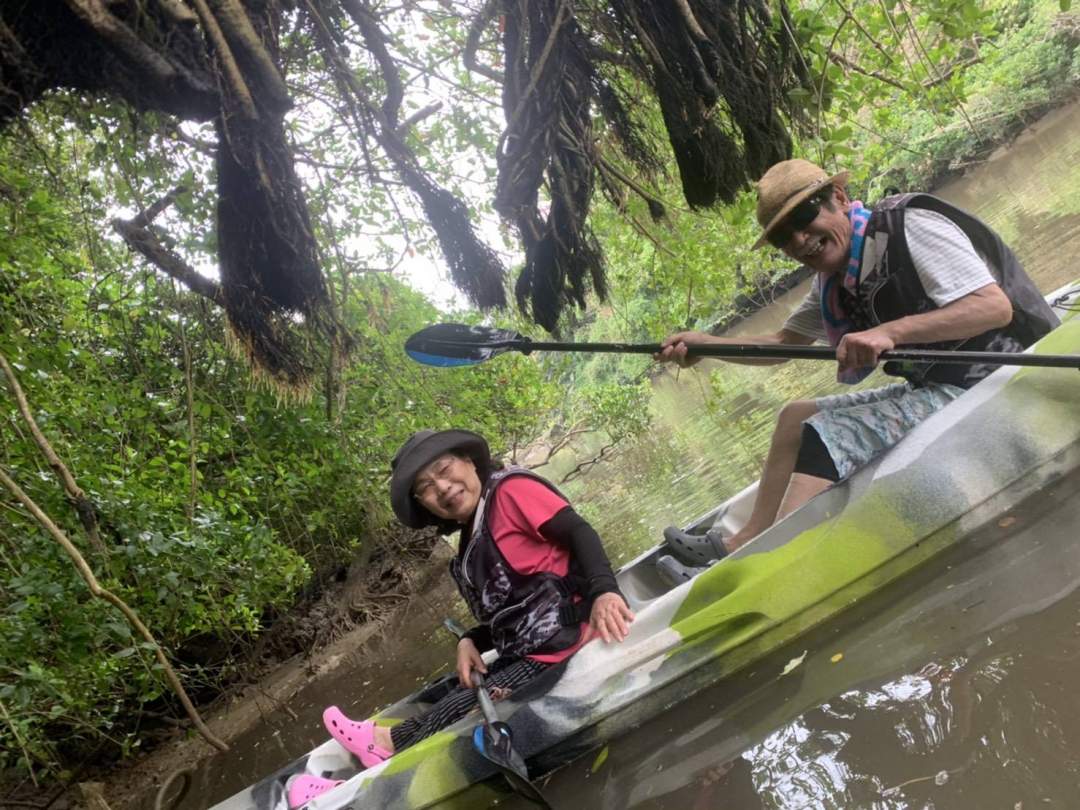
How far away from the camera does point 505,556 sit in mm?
2893

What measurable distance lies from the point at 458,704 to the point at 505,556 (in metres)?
0.65

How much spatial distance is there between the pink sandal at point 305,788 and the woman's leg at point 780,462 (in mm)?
1946

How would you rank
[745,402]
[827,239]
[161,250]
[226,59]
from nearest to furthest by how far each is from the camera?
[226,59], [827,239], [161,250], [745,402]

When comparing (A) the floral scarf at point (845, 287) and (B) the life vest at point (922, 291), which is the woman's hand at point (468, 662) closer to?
(A) the floral scarf at point (845, 287)

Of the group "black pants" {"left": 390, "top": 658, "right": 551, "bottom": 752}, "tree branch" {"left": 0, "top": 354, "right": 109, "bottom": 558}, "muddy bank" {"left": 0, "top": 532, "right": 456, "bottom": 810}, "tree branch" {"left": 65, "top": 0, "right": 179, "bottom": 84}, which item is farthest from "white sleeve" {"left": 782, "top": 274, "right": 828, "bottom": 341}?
"muddy bank" {"left": 0, "top": 532, "right": 456, "bottom": 810}

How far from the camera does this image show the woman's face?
114 inches

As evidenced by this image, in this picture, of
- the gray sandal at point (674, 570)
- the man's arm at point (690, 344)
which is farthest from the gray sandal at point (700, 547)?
the man's arm at point (690, 344)

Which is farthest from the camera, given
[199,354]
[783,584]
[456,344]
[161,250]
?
[199,354]

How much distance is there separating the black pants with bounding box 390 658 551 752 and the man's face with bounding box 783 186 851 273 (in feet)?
6.08

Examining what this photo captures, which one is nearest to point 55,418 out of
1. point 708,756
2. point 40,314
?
point 40,314

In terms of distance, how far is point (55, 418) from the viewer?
379 cm

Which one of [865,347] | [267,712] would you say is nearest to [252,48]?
[865,347]

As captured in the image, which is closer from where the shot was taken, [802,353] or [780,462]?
[802,353]

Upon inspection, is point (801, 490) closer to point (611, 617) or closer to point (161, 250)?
point (611, 617)
